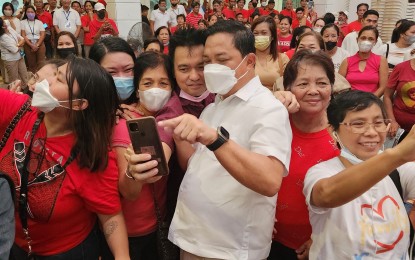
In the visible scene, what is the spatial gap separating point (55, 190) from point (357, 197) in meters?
1.19

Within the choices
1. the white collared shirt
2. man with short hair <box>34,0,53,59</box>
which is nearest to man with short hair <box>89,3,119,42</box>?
man with short hair <box>34,0,53,59</box>

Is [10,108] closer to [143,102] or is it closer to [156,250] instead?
[143,102]

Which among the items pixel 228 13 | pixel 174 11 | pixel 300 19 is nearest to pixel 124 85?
pixel 174 11

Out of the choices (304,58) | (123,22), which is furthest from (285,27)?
(304,58)

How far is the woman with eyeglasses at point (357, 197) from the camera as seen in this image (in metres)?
1.42

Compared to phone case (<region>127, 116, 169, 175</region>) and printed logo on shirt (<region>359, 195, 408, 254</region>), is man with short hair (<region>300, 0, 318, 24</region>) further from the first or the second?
phone case (<region>127, 116, 169, 175</region>)

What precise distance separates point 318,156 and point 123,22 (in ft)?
25.0

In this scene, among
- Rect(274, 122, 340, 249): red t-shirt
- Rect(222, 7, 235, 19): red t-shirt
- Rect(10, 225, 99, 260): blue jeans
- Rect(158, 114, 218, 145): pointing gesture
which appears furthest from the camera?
Rect(222, 7, 235, 19): red t-shirt

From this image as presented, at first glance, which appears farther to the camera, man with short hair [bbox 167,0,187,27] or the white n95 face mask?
man with short hair [bbox 167,0,187,27]

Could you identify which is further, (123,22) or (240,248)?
(123,22)

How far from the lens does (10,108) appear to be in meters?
1.77

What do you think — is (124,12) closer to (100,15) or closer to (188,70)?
(100,15)

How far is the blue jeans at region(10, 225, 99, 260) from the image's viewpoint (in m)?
1.67

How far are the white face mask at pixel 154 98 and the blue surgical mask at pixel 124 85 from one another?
115 millimetres
